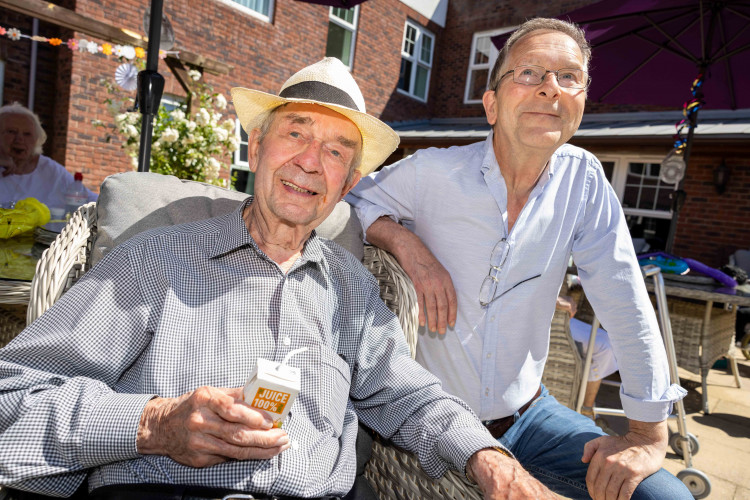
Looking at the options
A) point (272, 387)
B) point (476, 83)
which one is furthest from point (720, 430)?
point (476, 83)

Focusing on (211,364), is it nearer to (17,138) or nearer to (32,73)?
(17,138)

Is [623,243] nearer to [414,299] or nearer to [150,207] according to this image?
[414,299]

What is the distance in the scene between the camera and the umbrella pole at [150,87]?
8.68ft

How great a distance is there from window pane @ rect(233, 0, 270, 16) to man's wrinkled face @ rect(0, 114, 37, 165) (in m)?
6.18

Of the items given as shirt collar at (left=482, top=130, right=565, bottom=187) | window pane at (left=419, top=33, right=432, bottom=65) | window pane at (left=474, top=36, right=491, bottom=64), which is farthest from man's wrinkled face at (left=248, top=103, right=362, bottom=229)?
window pane at (left=419, top=33, right=432, bottom=65)

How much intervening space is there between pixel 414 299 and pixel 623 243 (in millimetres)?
769

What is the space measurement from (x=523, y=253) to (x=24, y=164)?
4386mm

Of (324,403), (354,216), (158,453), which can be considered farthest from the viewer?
(354,216)

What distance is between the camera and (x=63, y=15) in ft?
16.4

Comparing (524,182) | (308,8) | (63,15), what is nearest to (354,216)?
(524,182)

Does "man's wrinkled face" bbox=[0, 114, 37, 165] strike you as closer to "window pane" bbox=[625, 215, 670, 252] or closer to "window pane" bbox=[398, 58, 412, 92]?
"window pane" bbox=[625, 215, 670, 252]

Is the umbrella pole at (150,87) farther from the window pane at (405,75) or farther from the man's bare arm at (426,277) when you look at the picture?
the window pane at (405,75)

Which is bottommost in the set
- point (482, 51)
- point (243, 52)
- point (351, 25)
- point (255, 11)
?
point (243, 52)

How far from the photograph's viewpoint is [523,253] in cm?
168
